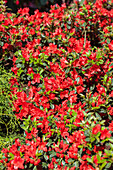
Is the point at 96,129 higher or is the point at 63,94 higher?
the point at 63,94

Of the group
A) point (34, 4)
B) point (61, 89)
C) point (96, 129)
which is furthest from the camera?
point (34, 4)

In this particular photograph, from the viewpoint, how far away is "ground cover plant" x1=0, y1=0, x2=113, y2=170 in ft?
5.69

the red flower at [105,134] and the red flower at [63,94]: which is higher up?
the red flower at [63,94]

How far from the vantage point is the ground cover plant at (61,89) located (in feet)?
5.69

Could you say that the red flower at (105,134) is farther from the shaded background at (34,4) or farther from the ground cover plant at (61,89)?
the shaded background at (34,4)

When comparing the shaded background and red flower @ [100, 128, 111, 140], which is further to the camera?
the shaded background

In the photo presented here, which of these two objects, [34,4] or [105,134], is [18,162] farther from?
[34,4]

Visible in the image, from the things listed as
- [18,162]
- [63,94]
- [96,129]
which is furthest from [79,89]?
[18,162]

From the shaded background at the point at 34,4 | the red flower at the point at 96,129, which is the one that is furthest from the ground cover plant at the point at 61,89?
the shaded background at the point at 34,4

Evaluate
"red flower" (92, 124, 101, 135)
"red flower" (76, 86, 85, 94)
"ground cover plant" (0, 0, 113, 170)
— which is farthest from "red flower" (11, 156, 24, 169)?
"red flower" (76, 86, 85, 94)

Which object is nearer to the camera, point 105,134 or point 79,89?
point 105,134

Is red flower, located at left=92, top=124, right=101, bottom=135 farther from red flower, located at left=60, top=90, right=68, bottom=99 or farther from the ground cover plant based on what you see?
red flower, located at left=60, top=90, right=68, bottom=99

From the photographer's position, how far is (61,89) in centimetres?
209

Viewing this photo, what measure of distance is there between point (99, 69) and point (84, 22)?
88 cm
